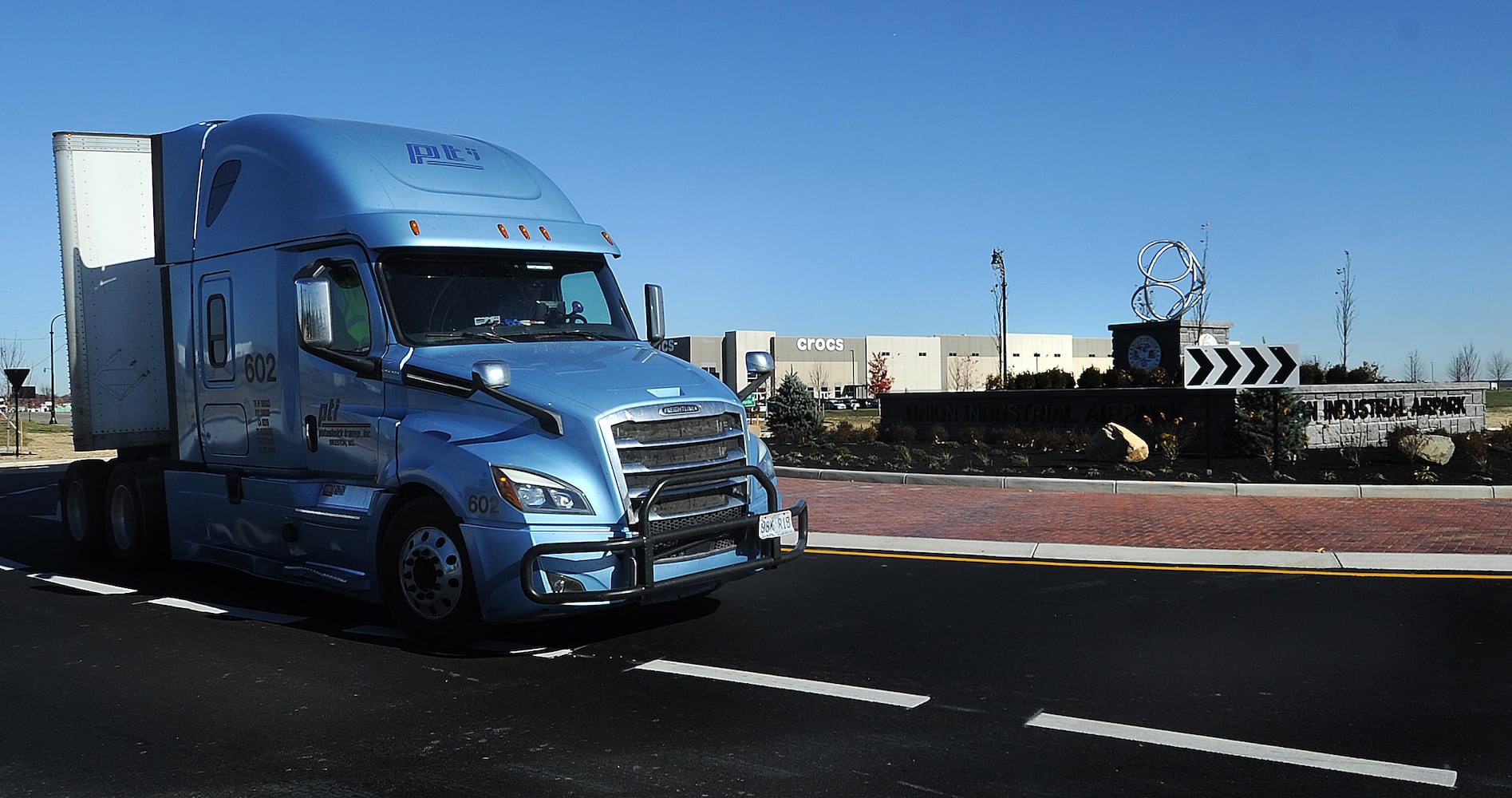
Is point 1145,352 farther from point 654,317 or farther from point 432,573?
point 432,573

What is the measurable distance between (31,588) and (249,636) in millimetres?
3345

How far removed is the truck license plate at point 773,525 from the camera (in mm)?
7473

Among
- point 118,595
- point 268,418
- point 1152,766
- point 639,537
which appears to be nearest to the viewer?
point 1152,766

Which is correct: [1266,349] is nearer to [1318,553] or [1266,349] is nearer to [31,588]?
[1318,553]

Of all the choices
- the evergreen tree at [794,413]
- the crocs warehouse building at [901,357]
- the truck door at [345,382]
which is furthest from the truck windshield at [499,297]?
the crocs warehouse building at [901,357]

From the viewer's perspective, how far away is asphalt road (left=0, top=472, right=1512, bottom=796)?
16.4 ft

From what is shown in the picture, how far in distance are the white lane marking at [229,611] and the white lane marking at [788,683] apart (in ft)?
10.2

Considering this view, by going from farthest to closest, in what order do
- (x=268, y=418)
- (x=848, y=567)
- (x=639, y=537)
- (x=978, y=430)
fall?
(x=978, y=430)
(x=848, y=567)
(x=268, y=418)
(x=639, y=537)

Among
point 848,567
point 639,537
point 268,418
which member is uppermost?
point 268,418

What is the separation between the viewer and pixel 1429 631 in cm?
757

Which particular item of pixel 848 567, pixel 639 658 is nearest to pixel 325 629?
pixel 639 658

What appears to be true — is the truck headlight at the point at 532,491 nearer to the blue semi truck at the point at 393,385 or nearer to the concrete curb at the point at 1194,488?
the blue semi truck at the point at 393,385

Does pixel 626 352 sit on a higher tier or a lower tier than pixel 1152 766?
higher

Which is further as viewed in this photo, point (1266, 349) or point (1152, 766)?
point (1266, 349)
